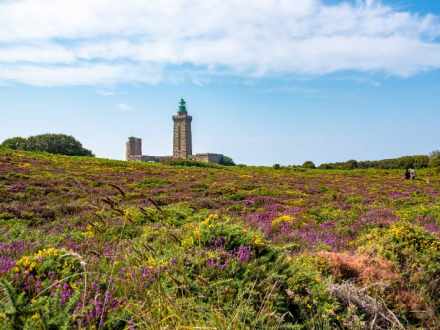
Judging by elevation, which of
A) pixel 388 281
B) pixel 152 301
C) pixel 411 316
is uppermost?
pixel 152 301

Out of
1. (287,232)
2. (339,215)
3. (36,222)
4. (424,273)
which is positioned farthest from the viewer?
(339,215)

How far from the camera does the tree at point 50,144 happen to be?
83.0 m

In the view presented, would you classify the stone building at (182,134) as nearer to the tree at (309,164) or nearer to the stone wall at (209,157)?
the stone wall at (209,157)

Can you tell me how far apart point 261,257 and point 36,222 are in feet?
29.8

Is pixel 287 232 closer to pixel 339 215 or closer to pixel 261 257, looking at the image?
pixel 339 215

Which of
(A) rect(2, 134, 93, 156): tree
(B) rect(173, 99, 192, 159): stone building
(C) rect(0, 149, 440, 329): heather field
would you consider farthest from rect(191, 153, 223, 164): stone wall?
(C) rect(0, 149, 440, 329): heather field

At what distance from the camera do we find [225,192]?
2142 centimetres

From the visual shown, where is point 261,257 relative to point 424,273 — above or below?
above

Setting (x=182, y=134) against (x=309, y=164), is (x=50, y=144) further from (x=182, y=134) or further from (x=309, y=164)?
(x=182, y=134)

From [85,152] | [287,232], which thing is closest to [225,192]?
[287,232]

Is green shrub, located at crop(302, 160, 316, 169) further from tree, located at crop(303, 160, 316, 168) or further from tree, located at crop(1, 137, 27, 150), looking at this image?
tree, located at crop(1, 137, 27, 150)

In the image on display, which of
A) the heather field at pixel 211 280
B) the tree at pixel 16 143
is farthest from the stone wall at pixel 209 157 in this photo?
the heather field at pixel 211 280

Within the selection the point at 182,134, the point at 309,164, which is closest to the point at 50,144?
the point at 309,164

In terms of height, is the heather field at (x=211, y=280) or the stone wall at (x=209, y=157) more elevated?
the stone wall at (x=209, y=157)
